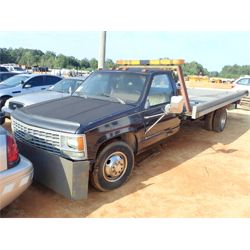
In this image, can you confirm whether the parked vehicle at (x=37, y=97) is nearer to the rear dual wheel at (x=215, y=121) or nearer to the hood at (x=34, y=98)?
the hood at (x=34, y=98)

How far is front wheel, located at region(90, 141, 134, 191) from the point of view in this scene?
3.79 m

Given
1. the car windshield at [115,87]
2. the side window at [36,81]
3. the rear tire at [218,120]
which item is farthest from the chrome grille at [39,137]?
the side window at [36,81]

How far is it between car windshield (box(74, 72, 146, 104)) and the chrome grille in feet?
4.36

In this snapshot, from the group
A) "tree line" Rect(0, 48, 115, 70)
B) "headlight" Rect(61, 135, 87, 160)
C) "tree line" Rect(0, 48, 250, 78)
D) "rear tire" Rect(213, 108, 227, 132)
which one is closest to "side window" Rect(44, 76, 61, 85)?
"rear tire" Rect(213, 108, 227, 132)

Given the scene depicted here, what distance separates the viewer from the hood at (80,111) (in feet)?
12.0

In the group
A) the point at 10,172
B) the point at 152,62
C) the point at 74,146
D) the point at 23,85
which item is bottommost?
the point at 10,172

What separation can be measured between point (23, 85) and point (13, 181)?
293 inches

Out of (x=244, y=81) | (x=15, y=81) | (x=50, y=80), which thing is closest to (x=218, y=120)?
(x=50, y=80)

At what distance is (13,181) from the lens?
2.80m

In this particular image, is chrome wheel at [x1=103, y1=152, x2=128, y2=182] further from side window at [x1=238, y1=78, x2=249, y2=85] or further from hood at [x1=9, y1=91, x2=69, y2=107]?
side window at [x1=238, y1=78, x2=249, y2=85]

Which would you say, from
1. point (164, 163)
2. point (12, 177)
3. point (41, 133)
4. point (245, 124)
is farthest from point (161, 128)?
point (245, 124)

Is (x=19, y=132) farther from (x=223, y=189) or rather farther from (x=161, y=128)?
(x=223, y=189)

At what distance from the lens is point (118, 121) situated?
3.92m

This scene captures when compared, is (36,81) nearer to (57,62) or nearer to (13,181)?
(13,181)
